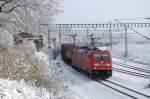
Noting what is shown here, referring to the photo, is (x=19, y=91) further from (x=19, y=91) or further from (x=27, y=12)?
(x=27, y=12)

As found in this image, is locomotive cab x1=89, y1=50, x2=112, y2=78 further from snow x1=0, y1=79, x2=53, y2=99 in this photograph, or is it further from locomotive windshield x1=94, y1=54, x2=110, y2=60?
snow x1=0, y1=79, x2=53, y2=99

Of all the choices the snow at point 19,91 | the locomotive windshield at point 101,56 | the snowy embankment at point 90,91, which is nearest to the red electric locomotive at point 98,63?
the locomotive windshield at point 101,56

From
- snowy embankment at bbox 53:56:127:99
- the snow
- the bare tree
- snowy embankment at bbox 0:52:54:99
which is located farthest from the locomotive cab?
the snow

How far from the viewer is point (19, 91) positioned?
1254cm

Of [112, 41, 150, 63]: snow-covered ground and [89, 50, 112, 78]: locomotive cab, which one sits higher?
[89, 50, 112, 78]: locomotive cab

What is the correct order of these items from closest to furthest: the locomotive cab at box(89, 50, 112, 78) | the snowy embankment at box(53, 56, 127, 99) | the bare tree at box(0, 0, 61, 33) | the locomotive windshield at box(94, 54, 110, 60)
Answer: the snowy embankment at box(53, 56, 127, 99)
the bare tree at box(0, 0, 61, 33)
the locomotive cab at box(89, 50, 112, 78)
the locomotive windshield at box(94, 54, 110, 60)

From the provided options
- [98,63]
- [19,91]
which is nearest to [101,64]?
[98,63]

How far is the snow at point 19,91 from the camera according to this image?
11.5m

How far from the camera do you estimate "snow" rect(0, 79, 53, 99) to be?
11477 mm

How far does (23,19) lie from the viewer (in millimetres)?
25000

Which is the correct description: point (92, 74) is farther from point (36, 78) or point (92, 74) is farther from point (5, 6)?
point (36, 78)

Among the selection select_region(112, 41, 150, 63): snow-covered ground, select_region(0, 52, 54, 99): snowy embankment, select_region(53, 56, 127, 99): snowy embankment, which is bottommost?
select_region(112, 41, 150, 63): snow-covered ground

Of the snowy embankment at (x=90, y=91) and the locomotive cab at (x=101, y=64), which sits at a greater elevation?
the locomotive cab at (x=101, y=64)

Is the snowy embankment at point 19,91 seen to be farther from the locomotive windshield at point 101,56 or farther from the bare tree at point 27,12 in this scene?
the locomotive windshield at point 101,56
